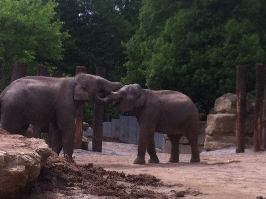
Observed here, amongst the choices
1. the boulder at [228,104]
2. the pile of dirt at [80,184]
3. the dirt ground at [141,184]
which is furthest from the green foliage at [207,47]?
the pile of dirt at [80,184]

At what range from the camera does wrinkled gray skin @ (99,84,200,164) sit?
484 inches

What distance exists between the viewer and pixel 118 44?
40625mm

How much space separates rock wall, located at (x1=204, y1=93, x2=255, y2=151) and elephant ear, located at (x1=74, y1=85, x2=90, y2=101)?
9198 millimetres

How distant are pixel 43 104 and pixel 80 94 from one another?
0.78 m

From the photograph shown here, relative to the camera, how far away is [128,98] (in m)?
12.2

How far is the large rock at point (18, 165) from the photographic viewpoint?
531 centimetres

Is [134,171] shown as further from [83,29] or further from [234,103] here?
[83,29]

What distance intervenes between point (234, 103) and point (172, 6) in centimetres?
961

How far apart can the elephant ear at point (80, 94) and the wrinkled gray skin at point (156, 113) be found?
1.79 ft

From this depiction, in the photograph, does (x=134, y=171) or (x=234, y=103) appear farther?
(x=234, y=103)

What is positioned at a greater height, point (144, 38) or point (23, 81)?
point (144, 38)

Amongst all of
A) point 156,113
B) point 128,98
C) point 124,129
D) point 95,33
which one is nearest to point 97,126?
point 156,113

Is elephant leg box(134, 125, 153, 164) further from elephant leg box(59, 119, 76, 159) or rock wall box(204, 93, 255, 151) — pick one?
rock wall box(204, 93, 255, 151)

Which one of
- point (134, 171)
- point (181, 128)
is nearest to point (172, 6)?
point (181, 128)
